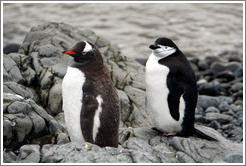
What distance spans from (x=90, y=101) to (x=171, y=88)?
130 centimetres

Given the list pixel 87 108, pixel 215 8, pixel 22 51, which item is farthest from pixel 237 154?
pixel 215 8

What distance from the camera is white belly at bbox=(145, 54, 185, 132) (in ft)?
21.3

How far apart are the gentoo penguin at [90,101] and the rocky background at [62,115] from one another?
12.4 inches

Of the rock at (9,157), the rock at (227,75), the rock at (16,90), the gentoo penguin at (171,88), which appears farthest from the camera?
the rock at (227,75)

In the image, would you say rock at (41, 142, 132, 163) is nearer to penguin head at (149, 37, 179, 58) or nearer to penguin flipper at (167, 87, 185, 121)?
penguin flipper at (167, 87, 185, 121)

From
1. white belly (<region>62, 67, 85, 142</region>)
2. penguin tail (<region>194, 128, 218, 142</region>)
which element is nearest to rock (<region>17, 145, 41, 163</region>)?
white belly (<region>62, 67, 85, 142</region>)

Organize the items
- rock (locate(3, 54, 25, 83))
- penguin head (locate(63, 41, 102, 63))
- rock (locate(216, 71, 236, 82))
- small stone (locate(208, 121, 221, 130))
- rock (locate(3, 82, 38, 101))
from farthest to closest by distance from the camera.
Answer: rock (locate(216, 71, 236, 82)) → small stone (locate(208, 121, 221, 130)) → rock (locate(3, 54, 25, 83)) → rock (locate(3, 82, 38, 101)) → penguin head (locate(63, 41, 102, 63))

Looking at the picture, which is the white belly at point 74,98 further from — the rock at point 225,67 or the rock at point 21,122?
the rock at point 225,67

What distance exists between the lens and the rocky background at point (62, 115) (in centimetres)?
541

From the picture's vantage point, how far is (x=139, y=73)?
9.08 metres

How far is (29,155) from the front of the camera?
17.4 feet

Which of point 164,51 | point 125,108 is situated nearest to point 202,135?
point 164,51

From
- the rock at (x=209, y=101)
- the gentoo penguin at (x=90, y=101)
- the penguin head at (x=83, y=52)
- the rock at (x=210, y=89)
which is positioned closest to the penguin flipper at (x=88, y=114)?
the gentoo penguin at (x=90, y=101)

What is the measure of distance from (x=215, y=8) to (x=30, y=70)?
13.2 m
